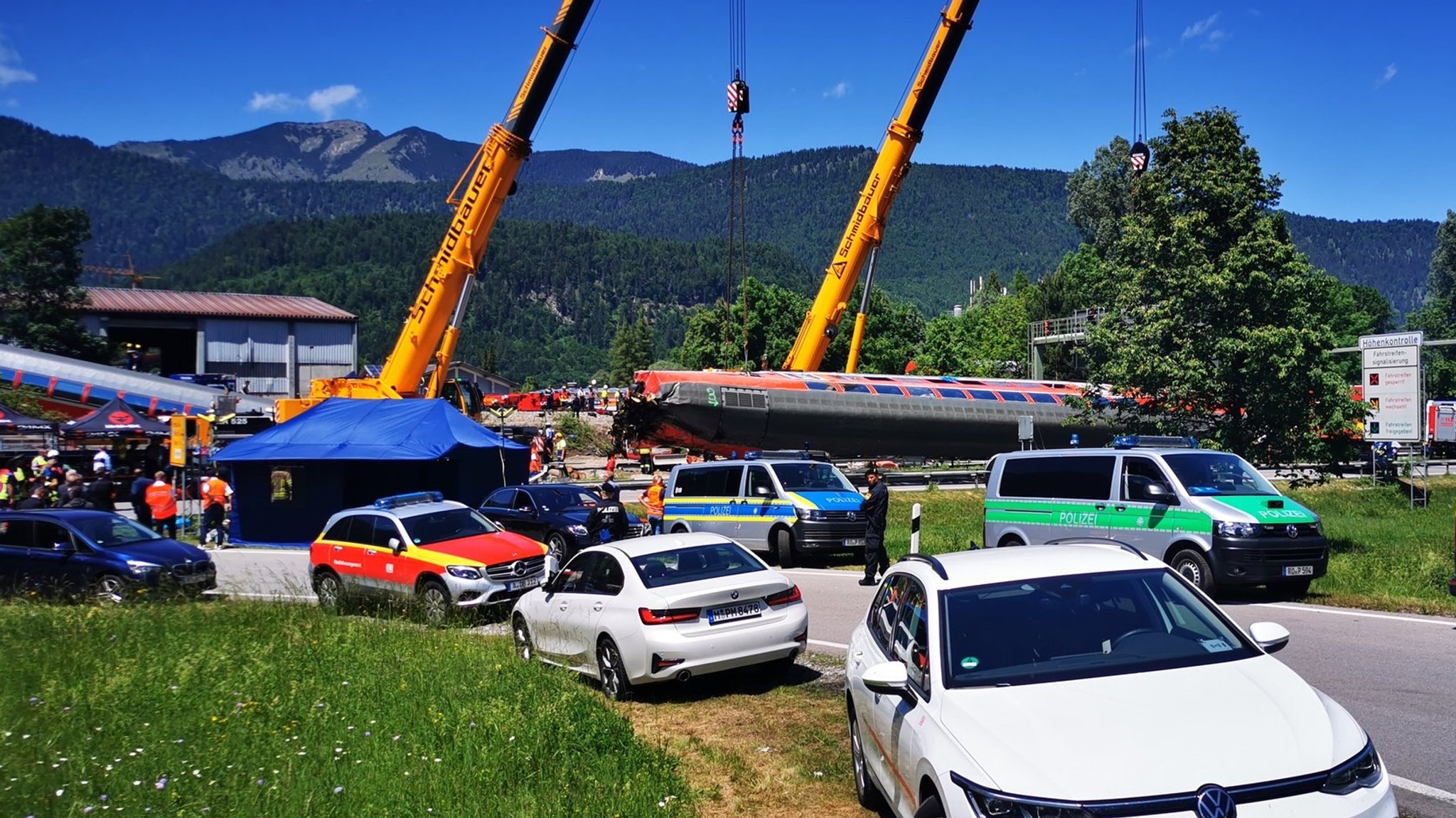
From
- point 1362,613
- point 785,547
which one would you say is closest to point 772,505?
point 785,547

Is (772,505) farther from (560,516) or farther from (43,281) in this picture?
(43,281)

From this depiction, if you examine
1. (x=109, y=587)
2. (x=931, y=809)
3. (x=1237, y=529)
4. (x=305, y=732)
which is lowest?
(x=109, y=587)

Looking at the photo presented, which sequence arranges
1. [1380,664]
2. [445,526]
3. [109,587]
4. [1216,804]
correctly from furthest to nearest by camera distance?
1. [109,587]
2. [445,526]
3. [1380,664]
4. [1216,804]

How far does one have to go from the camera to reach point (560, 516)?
21.8 m

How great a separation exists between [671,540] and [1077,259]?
83.7 metres

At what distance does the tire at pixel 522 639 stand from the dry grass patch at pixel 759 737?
67.5 inches

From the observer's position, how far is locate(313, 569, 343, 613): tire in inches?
642

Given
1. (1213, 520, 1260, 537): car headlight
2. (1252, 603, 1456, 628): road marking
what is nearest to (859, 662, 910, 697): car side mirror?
(1252, 603, 1456, 628): road marking

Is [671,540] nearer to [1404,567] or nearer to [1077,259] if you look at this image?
[1404,567]

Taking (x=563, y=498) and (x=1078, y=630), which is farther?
(x=563, y=498)

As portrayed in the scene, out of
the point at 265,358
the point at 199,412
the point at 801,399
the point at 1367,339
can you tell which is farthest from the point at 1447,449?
the point at 265,358

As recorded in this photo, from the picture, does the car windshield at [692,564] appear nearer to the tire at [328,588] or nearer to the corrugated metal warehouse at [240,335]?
the tire at [328,588]

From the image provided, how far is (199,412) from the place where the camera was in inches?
1900

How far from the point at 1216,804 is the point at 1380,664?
760 cm
